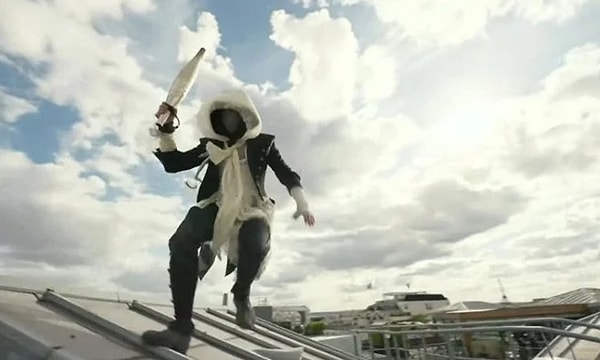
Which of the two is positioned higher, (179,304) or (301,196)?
(301,196)

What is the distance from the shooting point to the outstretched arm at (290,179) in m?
2.74

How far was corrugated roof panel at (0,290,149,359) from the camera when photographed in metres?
1.88

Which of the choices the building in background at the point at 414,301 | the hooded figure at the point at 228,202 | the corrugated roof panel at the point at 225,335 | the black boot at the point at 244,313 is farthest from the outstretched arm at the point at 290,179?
the building in background at the point at 414,301

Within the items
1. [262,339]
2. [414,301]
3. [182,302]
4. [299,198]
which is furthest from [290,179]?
[414,301]

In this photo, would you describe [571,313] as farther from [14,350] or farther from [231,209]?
[14,350]

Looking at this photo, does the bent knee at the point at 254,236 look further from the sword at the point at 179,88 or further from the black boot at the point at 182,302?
the sword at the point at 179,88

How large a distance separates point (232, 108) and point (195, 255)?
95 cm

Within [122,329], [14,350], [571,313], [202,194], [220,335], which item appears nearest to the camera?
[14,350]

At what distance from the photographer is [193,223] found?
2480 mm

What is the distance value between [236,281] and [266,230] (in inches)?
13.8

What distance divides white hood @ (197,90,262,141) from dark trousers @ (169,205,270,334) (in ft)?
1.60

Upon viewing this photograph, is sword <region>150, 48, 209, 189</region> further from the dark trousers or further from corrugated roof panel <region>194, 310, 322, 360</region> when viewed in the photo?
corrugated roof panel <region>194, 310, 322, 360</region>

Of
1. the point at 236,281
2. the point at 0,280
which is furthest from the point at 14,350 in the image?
the point at 236,281

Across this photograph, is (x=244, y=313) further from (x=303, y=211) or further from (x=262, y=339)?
(x=262, y=339)
